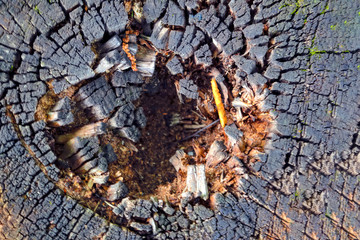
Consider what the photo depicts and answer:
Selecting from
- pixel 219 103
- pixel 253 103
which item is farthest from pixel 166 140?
pixel 253 103

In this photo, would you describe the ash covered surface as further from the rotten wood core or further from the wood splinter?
the wood splinter

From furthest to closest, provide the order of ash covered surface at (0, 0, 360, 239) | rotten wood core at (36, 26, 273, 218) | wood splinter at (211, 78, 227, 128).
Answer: wood splinter at (211, 78, 227, 128) < rotten wood core at (36, 26, 273, 218) < ash covered surface at (0, 0, 360, 239)

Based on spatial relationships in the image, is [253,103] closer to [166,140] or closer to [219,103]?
[219,103]

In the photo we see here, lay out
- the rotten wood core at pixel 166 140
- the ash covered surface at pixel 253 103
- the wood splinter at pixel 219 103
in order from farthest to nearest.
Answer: the wood splinter at pixel 219 103 < the rotten wood core at pixel 166 140 < the ash covered surface at pixel 253 103

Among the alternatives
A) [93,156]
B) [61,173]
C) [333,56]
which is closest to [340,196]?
[333,56]

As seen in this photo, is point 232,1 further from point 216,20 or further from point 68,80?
point 68,80

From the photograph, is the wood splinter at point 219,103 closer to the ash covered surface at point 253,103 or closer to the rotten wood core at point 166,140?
the rotten wood core at point 166,140

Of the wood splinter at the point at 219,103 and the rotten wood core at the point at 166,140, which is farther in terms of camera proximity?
the wood splinter at the point at 219,103

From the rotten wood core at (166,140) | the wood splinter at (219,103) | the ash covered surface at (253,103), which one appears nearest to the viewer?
the ash covered surface at (253,103)

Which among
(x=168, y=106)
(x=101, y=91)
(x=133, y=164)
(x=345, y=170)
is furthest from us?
(x=168, y=106)

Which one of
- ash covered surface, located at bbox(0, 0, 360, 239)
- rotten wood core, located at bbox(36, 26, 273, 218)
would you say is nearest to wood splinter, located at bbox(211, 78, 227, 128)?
rotten wood core, located at bbox(36, 26, 273, 218)

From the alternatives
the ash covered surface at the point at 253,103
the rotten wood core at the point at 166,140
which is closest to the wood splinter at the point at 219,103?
the rotten wood core at the point at 166,140
